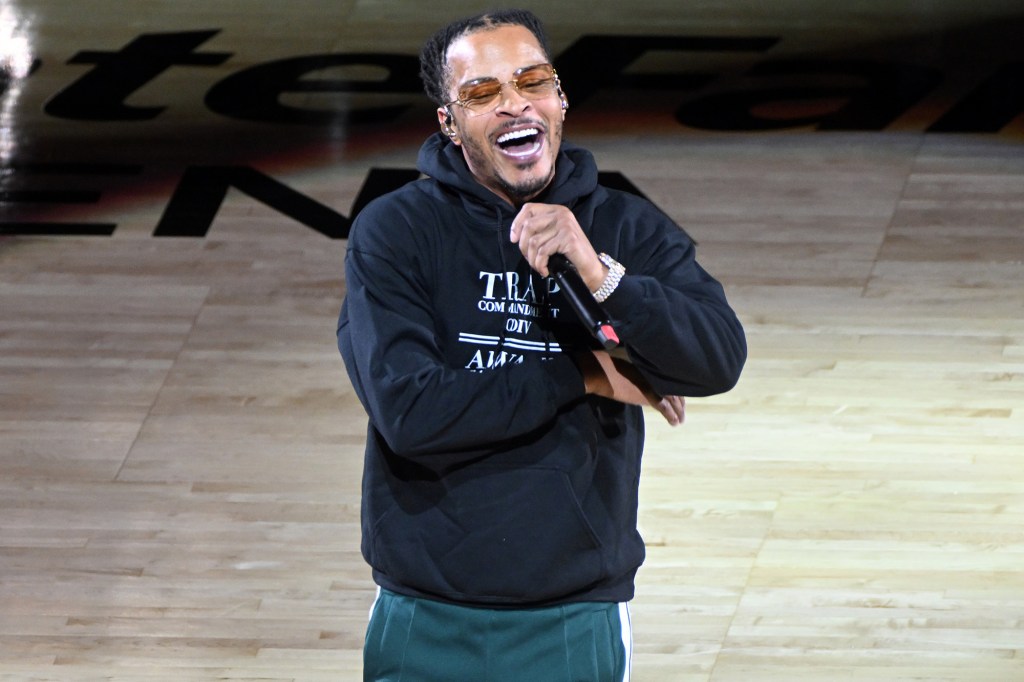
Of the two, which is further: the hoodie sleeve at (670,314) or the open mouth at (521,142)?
the open mouth at (521,142)

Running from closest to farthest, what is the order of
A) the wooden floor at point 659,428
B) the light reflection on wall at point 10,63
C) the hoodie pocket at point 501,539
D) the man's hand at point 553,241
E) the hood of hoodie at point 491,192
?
the man's hand at point 553,241
the hoodie pocket at point 501,539
the hood of hoodie at point 491,192
the wooden floor at point 659,428
the light reflection on wall at point 10,63

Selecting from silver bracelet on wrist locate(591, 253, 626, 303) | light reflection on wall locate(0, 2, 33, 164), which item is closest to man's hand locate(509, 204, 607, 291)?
silver bracelet on wrist locate(591, 253, 626, 303)

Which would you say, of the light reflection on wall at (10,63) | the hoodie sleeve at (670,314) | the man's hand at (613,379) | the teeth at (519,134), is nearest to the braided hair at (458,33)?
the teeth at (519,134)

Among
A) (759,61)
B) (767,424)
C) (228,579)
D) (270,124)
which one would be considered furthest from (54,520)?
(759,61)

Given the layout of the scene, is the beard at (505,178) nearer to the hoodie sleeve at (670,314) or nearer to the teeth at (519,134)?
the teeth at (519,134)

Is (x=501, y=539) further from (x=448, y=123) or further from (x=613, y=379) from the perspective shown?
(x=448, y=123)

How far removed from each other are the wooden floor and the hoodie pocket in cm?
135

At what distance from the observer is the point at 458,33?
7.62ft

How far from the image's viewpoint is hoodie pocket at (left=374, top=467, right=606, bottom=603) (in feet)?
7.29

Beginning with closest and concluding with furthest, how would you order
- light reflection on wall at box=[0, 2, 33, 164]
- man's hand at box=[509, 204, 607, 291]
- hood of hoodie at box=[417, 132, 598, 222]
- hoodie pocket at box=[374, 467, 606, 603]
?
man's hand at box=[509, 204, 607, 291]
hoodie pocket at box=[374, 467, 606, 603]
hood of hoodie at box=[417, 132, 598, 222]
light reflection on wall at box=[0, 2, 33, 164]

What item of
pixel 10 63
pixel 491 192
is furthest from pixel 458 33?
pixel 10 63

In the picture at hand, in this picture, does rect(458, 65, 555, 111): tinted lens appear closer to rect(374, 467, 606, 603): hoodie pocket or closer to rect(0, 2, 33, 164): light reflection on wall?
rect(374, 467, 606, 603): hoodie pocket

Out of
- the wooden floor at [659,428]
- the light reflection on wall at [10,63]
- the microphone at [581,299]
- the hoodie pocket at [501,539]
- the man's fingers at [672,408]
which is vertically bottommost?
the light reflection on wall at [10,63]

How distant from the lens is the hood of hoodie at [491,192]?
2330 mm
